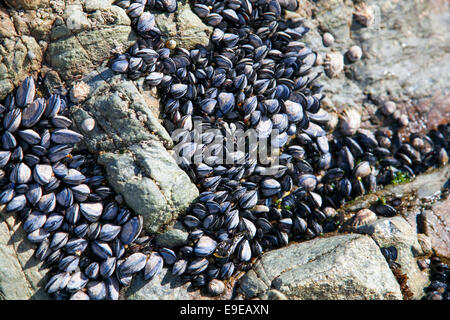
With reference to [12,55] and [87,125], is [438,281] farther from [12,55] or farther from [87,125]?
[12,55]

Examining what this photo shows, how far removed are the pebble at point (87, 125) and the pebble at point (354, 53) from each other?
3862mm

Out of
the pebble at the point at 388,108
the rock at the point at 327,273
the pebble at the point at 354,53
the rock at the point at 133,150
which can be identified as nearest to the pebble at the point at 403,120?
the pebble at the point at 388,108

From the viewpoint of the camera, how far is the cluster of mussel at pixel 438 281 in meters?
4.36

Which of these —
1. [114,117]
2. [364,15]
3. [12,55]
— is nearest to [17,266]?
[114,117]

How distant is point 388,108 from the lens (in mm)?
5598

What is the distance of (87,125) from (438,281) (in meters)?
4.52

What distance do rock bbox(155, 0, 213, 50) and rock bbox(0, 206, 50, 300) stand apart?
2.78 meters

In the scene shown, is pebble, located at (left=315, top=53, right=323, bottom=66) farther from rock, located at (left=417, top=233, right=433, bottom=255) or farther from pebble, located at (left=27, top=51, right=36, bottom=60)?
pebble, located at (left=27, top=51, right=36, bottom=60)

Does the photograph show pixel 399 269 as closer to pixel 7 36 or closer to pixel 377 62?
pixel 377 62

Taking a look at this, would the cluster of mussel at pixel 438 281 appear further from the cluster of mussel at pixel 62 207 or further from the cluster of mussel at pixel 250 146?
the cluster of mussel at pixel 62 207

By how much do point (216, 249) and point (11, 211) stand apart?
7.35 feet

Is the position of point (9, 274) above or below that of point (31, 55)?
below

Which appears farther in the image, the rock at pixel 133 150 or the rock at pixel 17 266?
the rock at pixel 133 150

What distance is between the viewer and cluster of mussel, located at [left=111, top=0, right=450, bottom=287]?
4.38 metres
